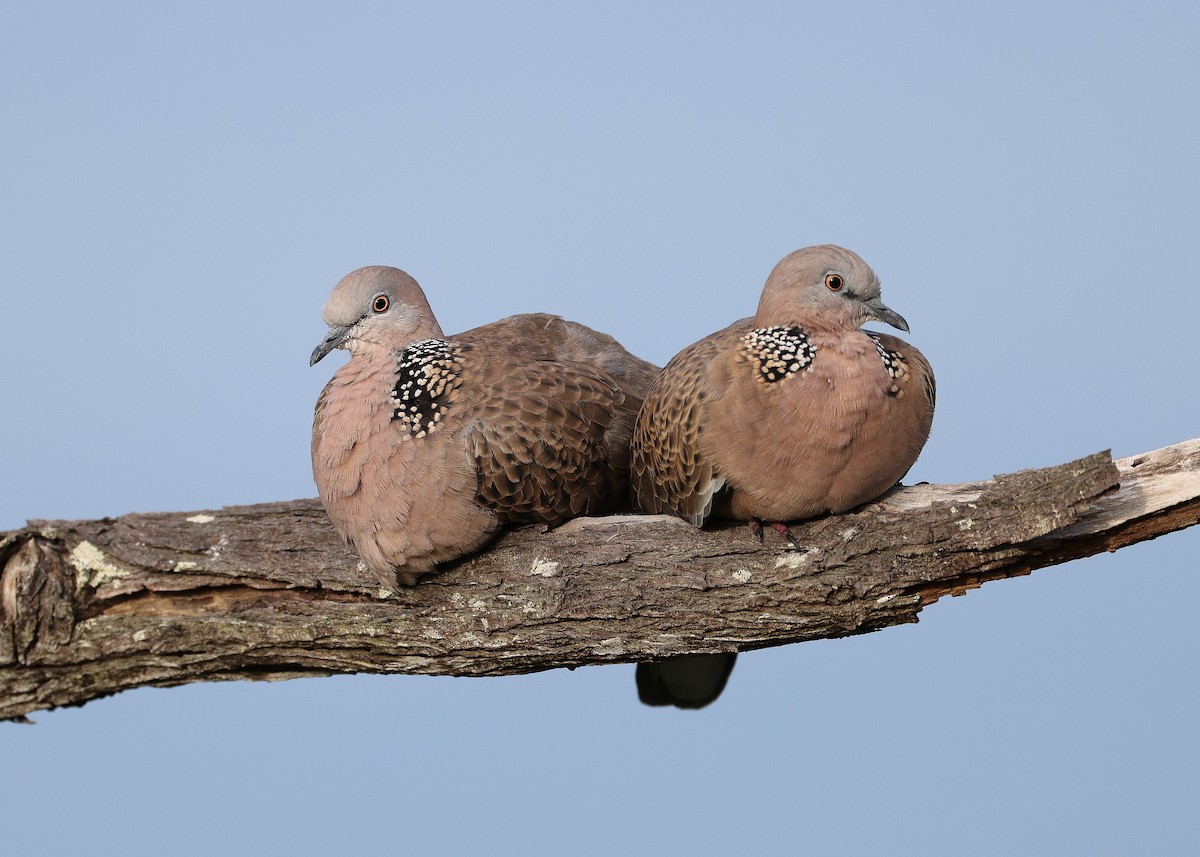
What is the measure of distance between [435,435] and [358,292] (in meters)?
0.73

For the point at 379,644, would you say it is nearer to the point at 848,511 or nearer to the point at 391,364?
the point at 391,364

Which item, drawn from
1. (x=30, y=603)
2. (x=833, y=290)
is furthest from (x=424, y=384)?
(x=30, y=603)

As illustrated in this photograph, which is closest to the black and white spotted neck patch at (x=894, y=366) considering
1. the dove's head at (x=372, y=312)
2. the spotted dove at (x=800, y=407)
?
the spotted dove at (x=800, y=407)

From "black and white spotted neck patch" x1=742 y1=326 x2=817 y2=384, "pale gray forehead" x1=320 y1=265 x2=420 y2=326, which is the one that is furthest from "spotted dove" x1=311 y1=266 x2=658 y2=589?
"black and white spotted neck patch" x1=742 y1=326 x2=817 y2=384

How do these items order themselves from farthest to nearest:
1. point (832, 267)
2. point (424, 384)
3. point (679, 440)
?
point (424, 384), point (679, 440), point (832, 267)

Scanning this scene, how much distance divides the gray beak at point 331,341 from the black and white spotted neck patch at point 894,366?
218 centimetres

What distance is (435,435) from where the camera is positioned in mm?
4801

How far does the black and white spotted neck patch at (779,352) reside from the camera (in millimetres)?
4602

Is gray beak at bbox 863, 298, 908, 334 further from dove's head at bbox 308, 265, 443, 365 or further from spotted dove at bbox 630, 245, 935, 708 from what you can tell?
dove's head at bbox 308, 265, 443, 365

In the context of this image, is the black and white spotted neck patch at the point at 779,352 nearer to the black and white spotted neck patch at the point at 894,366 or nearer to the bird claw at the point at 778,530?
the black and white spotted neck patch at the point at 894,366

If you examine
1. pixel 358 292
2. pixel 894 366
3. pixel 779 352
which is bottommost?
pixel 894 366

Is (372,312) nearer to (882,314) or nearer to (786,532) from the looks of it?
(786,532)

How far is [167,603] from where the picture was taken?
5629mm

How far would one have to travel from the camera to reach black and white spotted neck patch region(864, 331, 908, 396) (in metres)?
4.65
